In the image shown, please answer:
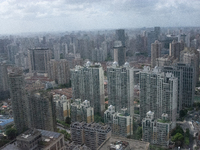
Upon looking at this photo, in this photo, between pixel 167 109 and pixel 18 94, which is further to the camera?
pixel 167 109

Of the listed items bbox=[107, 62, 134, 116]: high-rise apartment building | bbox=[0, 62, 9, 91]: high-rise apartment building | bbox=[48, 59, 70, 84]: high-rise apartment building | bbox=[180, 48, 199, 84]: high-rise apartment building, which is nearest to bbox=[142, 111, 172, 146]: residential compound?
bbox=[107, 62, 134, 116]: high-rise apartment building

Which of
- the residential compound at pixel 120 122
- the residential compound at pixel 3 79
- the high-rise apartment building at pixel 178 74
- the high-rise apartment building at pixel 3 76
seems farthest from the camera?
the high-rise apartment building at pixel 178 74

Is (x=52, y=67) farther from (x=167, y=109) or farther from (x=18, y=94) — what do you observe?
(x=167, y=109)

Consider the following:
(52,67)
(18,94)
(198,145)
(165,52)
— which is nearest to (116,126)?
(198,145)

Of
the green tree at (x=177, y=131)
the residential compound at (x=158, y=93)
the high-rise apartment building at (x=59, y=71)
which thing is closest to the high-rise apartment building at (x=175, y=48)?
the residential compound at (x=158, y=93)

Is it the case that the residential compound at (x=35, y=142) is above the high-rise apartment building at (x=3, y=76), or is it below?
below

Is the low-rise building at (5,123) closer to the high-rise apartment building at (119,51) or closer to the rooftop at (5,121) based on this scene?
the rooftop at (5,121)
